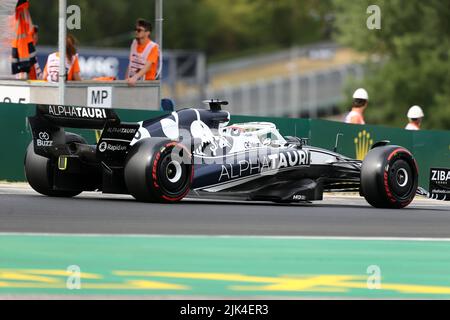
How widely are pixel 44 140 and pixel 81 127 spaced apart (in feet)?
1.42

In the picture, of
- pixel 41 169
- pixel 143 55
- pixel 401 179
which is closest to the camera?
pixel 41 169

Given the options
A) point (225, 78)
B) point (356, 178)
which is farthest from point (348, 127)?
point (225, 78)

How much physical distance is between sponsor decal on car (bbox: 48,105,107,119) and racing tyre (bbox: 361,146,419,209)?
10.7 ft

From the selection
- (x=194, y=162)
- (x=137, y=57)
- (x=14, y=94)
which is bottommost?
(x=194, y=162)

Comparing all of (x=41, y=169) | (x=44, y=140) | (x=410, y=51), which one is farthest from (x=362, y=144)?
(x=410, y=51)

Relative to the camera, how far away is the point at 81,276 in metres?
9.72

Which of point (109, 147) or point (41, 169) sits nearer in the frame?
point (109, 147)

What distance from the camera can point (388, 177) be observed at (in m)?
16.2

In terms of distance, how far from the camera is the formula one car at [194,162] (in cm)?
1468

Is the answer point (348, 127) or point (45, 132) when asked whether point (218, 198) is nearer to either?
point (45, 132)

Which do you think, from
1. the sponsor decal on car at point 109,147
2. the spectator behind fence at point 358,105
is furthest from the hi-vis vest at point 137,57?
the sponsor decal on car at point 109,147

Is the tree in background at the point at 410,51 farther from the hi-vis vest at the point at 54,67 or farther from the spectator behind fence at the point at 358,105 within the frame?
the hi-vis vest at the point at 54,67

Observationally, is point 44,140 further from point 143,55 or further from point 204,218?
point 143,55

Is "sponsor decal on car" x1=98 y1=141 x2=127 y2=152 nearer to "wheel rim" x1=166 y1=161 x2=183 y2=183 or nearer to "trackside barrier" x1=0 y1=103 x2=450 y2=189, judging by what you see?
"wheel rim" x1=166 y1=161 x2=183 y2=183
